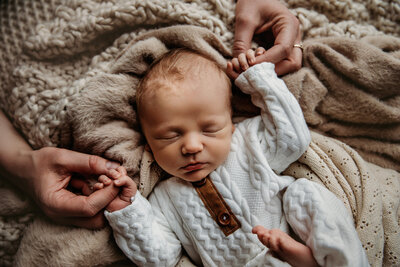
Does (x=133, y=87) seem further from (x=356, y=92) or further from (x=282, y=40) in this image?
(x=356, y=92)

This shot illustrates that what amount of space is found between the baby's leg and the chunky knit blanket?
25 cm

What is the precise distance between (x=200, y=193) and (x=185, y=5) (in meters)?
0.72

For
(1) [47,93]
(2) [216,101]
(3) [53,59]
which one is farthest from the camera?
(3) [53,59]

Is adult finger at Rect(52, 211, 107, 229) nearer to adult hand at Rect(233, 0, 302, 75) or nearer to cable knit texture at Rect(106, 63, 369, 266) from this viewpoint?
cable knit texture at Rect(106, 63, 369, 266)

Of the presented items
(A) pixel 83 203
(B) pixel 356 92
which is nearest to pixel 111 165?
(A) pixel 83 203

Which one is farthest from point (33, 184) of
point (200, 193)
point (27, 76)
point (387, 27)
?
point (387, 27)

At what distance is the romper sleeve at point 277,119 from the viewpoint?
3.19ft

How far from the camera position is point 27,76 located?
1.14 meters

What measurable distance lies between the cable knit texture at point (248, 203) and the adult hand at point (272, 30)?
0.30ft

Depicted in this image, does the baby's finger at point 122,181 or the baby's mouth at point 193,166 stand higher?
the baby's mouth at point 193,166

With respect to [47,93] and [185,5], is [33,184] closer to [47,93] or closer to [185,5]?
[47,93]

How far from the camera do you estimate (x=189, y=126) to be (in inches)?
36.5

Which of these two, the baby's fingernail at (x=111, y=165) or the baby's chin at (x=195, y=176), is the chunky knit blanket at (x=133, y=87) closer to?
the baby's fingernail at (x=111, y=165)

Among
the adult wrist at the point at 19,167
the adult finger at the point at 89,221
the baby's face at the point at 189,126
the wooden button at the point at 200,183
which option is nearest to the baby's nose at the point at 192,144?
the baby's face at the point at 189,126
